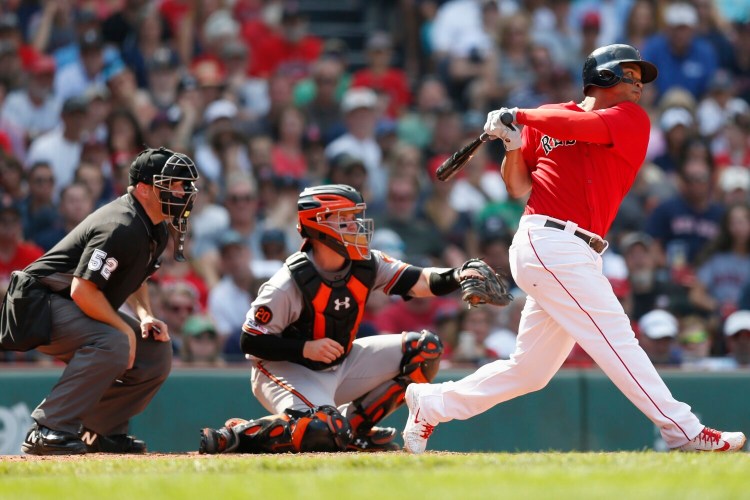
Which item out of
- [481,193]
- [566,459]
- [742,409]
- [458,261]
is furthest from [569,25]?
[566,459]

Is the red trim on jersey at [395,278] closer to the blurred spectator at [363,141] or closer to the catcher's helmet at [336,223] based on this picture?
the catcher's helmet at [336,223]

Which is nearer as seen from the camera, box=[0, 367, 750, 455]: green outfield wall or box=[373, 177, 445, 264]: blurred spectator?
box=[0, 367, 750, 455]: green outfield wall

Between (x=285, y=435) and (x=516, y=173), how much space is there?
1.89 metres

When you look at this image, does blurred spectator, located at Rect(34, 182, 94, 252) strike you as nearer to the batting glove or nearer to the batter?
the batter

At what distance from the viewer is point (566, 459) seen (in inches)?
248

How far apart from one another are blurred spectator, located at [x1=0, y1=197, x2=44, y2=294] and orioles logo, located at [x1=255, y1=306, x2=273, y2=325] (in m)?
3.91

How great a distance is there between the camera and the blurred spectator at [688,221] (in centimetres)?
1261

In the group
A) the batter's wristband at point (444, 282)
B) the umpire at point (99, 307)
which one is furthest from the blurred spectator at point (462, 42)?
the umpire at point (99, 307)

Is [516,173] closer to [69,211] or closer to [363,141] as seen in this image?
[69,211]

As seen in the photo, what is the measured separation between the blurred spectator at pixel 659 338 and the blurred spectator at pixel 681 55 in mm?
5119

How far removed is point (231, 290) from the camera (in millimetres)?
10820

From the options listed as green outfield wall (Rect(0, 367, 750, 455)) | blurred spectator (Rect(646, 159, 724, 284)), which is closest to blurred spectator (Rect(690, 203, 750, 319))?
blurred spectator (Rect(646, 159, 724, 284))

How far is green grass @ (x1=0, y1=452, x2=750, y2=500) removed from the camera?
498cm

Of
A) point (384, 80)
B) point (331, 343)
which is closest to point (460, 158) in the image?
point (331, 343)
